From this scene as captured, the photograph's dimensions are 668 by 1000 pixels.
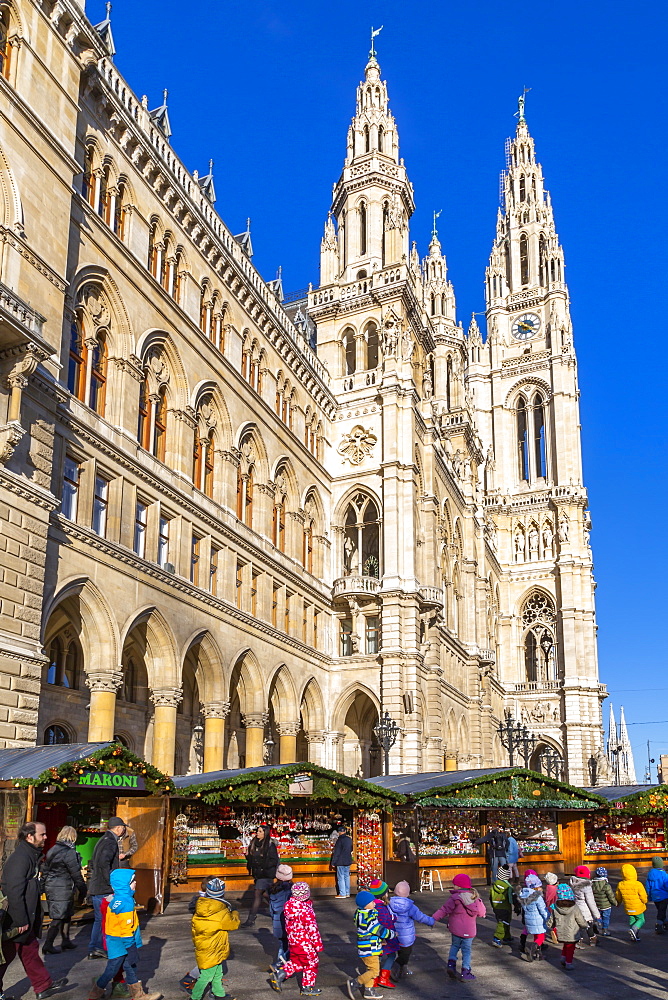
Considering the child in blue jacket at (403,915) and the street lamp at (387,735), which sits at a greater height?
the street lamp at (387,735)

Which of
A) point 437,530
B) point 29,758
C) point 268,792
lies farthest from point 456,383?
point 29,758

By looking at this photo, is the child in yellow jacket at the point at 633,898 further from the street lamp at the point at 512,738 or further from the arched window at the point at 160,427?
the street lamp at the point at 512,738

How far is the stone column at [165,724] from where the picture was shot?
98.2ft

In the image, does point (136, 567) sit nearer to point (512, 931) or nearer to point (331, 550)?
point (512, 931)

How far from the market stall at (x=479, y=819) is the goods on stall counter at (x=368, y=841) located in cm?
31

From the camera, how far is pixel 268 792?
2262 cm

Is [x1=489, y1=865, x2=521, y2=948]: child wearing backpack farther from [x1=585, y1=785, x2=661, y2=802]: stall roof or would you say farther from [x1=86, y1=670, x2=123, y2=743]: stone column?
[x1=585, y1=785, x2=661, y2=802]: stall roof

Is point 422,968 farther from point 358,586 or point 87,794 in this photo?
point 358,586

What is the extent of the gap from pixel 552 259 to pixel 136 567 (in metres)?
73.0

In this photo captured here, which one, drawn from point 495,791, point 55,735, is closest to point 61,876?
point 495,791

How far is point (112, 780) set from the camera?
1775 cm

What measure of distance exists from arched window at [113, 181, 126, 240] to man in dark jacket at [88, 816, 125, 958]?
21.8 meters

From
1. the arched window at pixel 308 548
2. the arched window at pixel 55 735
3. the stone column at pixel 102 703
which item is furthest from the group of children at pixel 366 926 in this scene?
the arched window at pixel 308 548

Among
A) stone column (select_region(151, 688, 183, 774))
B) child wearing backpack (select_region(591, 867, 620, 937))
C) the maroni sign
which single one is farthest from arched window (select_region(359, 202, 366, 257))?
child wearing backpack (select_region(591, 867, 620, 937))
